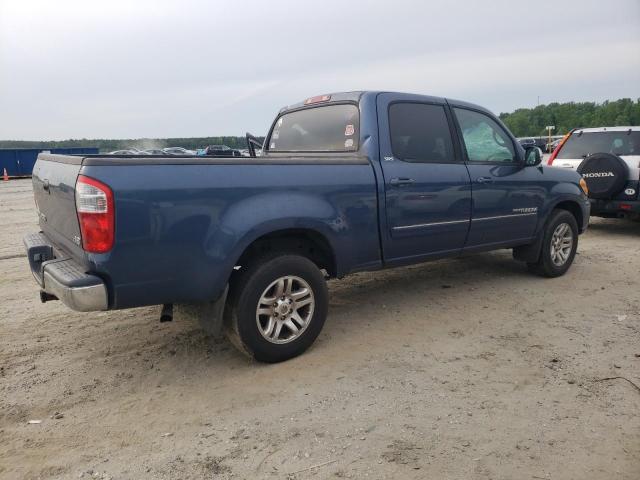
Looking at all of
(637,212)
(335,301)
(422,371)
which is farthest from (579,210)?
(422,371)

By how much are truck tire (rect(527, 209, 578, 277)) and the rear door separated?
4.81 ft

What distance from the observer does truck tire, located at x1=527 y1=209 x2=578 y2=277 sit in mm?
5578

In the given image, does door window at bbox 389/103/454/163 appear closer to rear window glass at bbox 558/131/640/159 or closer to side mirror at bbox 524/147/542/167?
side mirror at bbox 524/147/542/167

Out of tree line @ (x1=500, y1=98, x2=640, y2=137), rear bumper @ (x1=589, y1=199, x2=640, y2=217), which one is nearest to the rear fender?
rear bumper @ (x1=589, y1=199, x2=640, y2=217)

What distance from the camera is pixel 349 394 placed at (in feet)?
10.4

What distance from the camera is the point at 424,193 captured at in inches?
167

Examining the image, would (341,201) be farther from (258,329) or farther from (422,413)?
(422,413)

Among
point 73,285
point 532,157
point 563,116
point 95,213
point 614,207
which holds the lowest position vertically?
point 614,207

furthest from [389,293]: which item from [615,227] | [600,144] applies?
[615,227]

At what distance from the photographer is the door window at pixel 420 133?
425cm

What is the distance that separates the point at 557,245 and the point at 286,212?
3.77 meters

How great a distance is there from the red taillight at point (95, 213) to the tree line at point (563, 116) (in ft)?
204

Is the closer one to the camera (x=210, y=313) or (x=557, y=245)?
(x=210, y=313)

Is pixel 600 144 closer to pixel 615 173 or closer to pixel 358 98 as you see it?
pixel 615 173
